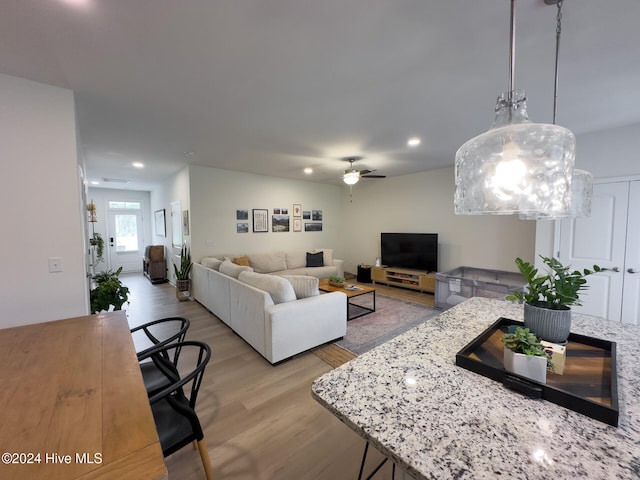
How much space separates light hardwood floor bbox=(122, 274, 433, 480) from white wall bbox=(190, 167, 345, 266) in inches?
103

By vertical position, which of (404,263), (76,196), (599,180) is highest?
(599,180)

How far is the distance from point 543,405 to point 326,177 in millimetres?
5724

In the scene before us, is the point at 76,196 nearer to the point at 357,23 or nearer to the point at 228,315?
the point at 228,315

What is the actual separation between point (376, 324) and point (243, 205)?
3.60 meters

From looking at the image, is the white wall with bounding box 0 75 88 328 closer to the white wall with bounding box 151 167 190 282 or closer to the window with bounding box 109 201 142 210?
the white wall with bounding box 151 167 190 282

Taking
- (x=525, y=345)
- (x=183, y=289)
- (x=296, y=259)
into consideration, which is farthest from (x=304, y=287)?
(x=183, y=289)

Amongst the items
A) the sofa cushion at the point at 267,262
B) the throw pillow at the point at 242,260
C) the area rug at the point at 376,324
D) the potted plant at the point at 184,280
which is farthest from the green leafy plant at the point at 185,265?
the area rug at the point at 376,324

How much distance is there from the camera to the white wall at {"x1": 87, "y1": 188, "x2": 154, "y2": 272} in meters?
7.35

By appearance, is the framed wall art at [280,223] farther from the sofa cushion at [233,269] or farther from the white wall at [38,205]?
the white wall at [38,205]

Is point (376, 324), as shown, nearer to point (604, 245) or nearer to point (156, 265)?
point (604, 245)

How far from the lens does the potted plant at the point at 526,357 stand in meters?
0.89

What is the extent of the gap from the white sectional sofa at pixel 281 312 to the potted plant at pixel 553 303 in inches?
79.6

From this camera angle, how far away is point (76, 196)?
7.16 feet

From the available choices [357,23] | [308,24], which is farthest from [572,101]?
[308,24]
